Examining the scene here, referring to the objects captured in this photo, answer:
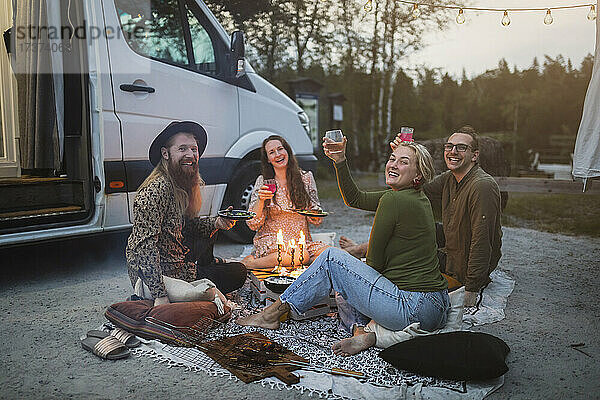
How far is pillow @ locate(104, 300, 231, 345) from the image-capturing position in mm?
2863

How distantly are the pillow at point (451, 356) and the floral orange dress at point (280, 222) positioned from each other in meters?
1.46

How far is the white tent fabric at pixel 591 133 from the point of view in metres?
3.47

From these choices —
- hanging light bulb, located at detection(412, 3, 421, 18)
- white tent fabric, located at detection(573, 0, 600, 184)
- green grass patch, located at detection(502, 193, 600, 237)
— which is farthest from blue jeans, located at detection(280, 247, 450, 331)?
green grass patch, located at detection(502, 193, 600, 237)

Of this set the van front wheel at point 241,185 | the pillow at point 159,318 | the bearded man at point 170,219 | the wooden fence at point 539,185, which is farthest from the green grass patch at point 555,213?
the pillow at point 159,318

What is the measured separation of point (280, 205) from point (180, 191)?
102 centimetres

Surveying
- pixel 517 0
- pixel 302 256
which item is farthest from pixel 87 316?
pixel 517 0

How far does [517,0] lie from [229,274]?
2792mm

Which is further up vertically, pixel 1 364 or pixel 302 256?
pixel 302 256

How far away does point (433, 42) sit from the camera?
166 inches

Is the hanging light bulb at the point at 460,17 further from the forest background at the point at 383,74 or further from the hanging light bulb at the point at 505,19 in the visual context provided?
the hanging light bulb at the point at 505,19

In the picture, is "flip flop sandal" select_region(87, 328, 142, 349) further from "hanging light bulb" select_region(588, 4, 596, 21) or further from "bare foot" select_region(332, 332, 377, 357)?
"hanging light bulb" select_region(588, 4, 596, 21)

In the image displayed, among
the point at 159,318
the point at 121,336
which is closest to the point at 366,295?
the point at 159,318

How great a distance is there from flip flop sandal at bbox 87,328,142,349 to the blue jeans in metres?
0.80

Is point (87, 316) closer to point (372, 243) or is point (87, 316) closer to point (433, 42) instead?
point (372, 243)
